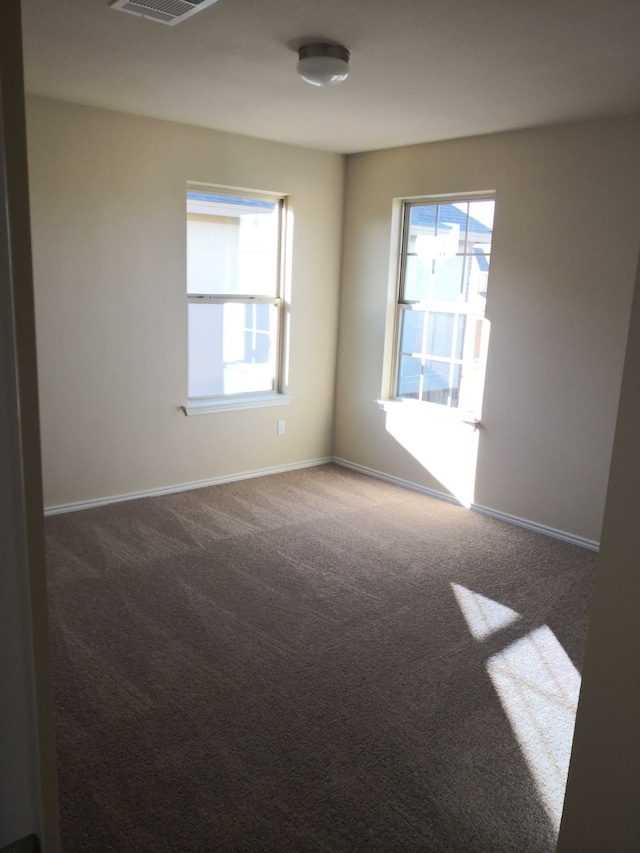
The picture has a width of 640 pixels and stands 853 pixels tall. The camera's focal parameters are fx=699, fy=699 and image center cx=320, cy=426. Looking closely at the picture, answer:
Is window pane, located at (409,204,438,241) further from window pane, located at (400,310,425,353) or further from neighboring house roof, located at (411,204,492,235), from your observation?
window pane, located at (400,310,425,353)

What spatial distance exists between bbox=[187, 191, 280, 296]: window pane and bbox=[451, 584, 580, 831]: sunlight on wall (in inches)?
119

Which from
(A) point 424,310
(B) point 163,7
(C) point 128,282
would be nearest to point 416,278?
(A) point 424,310

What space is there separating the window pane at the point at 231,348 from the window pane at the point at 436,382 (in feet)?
4.13

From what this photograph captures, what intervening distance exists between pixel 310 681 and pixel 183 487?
2673 millimetres

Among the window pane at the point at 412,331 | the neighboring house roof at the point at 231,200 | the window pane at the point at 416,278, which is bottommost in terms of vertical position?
the window pane at the point at 412,331

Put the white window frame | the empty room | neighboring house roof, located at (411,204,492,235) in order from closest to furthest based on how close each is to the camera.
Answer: the empty room → neighboring house roof, located at (411,204,492,235) → the white window frame

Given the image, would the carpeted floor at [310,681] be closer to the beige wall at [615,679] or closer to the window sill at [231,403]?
the beige wall at [615,679]

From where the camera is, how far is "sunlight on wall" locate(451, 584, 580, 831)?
2.41 m

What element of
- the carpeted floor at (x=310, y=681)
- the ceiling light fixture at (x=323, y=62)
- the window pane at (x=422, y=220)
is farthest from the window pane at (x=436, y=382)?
the ceiling light fixture at (x=323, y=62)

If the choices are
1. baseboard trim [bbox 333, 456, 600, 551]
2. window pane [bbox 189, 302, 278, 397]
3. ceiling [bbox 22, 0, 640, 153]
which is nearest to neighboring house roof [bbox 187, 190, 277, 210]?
ceiling [bbox 22, 0, 640, 153]

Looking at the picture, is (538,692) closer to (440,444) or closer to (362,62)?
(440,444)

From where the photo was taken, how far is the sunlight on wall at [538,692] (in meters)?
2.41

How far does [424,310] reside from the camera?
17.5 feet

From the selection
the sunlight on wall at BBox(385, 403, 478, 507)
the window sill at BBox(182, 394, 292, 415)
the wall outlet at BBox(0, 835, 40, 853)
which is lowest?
the sunlight on wall at BBox(385, 403, 478, 507)
